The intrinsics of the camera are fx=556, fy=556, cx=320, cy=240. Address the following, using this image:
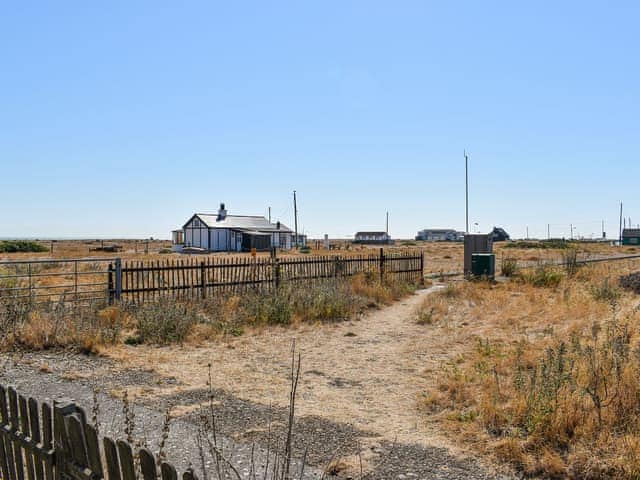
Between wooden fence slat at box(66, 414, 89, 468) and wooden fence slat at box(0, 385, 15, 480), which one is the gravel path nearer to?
wooden fence slat at box(0, 385, 15, 480)

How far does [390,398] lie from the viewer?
7215mm

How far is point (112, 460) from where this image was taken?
103 inches

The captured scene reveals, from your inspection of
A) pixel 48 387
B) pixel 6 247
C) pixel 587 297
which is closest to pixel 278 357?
pixel 48 387

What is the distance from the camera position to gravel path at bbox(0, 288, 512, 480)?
510cm

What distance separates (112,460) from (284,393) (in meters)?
4.74

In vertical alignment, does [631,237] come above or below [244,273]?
above

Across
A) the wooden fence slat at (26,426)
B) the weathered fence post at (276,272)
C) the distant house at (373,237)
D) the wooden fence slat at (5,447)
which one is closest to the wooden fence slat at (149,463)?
the wooden fence slat at (26,426)

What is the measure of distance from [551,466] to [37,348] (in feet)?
27.1

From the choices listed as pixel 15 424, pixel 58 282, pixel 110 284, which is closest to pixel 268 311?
pixel 110 284

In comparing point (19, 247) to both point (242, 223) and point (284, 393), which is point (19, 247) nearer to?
point (242, 223)

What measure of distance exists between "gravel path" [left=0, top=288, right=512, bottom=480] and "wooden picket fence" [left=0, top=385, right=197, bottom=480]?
148 cm

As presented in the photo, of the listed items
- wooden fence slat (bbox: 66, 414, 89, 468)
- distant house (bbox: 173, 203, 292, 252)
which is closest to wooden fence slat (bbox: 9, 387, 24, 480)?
wooden fence slat (bbox: 66, 414, 89, 468)

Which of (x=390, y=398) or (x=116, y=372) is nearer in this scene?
(x=390, y=398)

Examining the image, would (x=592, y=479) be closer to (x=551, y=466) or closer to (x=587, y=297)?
(x=551, y=466)
